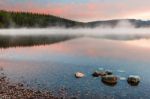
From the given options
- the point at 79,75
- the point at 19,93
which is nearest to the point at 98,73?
the point at 79,75

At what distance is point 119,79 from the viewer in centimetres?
4256

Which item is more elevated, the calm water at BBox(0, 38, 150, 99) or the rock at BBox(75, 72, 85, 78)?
the rock at BBox(75, 72, 85, 78)

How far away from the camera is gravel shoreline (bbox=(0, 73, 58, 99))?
3291 cm

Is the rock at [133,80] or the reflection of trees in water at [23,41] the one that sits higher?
the rock at [133,80]

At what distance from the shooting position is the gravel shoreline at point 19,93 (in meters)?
32.9

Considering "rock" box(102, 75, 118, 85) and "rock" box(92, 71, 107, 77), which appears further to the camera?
"rock" box(92, 71, 107, 77)

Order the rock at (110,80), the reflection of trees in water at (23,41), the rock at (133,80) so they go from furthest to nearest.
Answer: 1. the reflection of trees in water at (23,41)
2. the rock at (110,80)
3. the rock at (133,80)

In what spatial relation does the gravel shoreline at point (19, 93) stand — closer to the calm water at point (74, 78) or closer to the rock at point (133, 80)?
the calm water at point (74, 78)

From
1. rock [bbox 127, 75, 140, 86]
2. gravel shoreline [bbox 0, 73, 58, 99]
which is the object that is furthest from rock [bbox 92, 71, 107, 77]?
gravel shoreline [bbox 0, 73, 58, 99]

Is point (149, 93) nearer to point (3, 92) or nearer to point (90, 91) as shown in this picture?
point (90, 91)

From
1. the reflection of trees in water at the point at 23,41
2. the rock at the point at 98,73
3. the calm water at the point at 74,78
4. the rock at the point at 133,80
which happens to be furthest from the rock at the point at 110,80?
the reflection of trees in water at the point at 23,41

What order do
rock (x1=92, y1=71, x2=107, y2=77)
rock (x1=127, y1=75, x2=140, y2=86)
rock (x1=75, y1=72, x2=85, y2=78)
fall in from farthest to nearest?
1. rock (x1=92, y1=71, x2=107, y2=77)
2. rock (x1=75, y1=72, x2=85, y2=78)
3. rock (x1=127, y1=75, x2=140, y2=86)

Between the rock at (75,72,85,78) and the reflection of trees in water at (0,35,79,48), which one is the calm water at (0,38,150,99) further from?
the reflection of trees in water at (0,35,79,48)

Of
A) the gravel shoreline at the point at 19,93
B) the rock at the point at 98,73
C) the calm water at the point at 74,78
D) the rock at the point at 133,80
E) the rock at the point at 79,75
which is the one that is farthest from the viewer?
the rock at the point at 98,73
